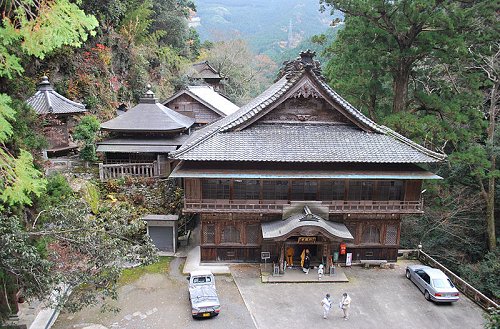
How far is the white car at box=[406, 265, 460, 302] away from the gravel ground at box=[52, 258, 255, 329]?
8.85 meters

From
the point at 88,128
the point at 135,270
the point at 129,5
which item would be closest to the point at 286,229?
the point at 135,270

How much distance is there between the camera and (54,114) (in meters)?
Answer: 23.5

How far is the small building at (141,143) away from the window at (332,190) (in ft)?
37.0

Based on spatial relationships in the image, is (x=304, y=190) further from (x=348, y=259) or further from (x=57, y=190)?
(x=57, y=190)

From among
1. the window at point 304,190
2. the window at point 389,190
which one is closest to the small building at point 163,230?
the window at point 304,190

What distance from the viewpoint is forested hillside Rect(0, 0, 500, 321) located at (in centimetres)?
1023

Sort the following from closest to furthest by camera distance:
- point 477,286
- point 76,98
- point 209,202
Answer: point 209,202 < point 477,286 < point 76,98

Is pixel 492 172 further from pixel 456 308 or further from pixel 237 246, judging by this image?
pixel 237 246

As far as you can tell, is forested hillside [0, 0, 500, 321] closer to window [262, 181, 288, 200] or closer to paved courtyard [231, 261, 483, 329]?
paved courtyard [231, 261, 483, 329]

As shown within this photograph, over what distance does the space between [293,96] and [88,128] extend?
623 inches

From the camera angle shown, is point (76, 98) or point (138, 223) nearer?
point (138, 223)

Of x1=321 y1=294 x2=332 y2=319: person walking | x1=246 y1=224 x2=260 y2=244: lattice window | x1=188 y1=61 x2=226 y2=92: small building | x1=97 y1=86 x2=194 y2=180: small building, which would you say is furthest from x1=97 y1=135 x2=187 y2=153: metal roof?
x1=188 y1=61 x2=226 y2=92: small building

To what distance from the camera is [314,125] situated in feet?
67.3

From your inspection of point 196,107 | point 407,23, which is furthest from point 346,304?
point 196,107
